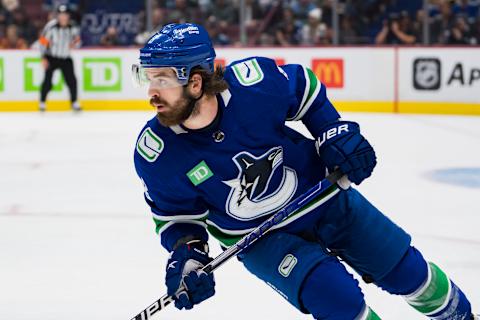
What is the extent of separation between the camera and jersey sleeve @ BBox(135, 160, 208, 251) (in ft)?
8.28

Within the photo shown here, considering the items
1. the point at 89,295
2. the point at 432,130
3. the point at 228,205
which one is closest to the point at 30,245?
the point at 89,295

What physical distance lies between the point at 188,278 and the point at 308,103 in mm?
575

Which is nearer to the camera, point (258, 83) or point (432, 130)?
point (258, 83)

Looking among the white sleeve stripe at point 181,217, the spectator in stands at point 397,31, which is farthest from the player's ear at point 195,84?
the spectator in stands at point 397,31

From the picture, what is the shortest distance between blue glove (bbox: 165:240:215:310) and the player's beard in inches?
13.2

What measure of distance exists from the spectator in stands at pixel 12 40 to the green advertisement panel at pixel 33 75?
453 mm

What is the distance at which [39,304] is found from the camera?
3.61 m

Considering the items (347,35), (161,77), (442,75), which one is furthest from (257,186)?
(347,35)

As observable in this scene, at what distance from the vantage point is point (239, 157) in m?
2.50

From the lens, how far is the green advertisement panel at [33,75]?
1095cm

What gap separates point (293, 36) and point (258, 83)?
845 cm

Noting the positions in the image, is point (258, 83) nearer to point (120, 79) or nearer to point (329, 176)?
point (329, 176)

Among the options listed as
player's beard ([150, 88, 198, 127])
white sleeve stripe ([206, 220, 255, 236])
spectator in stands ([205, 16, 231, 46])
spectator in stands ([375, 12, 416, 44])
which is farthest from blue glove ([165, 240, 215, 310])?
spectator in stands ([205, 16, 231, 46])

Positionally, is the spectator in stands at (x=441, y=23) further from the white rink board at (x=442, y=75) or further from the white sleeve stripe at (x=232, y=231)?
the white sleeve stripe at (x=232, y=231)
